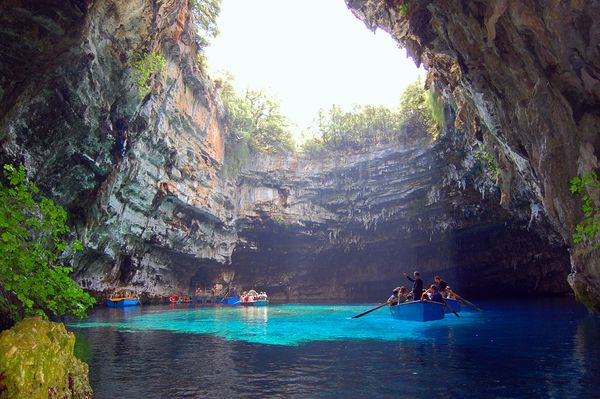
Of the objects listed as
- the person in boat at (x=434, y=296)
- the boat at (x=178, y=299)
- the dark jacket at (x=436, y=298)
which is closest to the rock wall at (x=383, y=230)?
the boat at (x=178, y=299)

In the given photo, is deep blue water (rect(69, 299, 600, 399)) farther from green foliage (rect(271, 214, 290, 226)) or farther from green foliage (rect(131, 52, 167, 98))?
green foliage (rect(271, 214, 290, 226))

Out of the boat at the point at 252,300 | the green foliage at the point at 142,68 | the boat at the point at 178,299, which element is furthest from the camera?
the boat at the point at 178,299

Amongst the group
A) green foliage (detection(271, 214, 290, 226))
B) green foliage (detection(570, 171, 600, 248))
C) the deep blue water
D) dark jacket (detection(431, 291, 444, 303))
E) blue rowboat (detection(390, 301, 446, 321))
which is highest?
green foliage (detection(271, 214, 290, 226))

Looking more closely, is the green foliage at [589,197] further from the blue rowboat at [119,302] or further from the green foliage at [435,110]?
the blue rowboat at [119,302]

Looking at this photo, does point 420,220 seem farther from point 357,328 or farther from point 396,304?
point 357,328

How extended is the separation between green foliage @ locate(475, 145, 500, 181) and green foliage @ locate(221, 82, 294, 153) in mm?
16398

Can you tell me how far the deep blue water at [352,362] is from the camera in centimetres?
576

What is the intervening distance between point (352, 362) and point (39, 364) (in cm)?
532

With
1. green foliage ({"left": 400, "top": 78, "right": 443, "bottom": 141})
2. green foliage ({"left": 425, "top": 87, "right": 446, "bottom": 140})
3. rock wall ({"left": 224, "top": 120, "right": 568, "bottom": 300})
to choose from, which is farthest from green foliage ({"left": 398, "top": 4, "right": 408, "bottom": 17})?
green foliage ({"left": 400, "top": 78, "right": 443, "bottom": 141})

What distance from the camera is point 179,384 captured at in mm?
6262

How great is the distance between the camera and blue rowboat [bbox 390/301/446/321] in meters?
14.2

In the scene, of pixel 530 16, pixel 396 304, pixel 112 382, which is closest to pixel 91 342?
pixel 112 382

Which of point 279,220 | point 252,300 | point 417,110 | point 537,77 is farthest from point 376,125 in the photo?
point 537,77

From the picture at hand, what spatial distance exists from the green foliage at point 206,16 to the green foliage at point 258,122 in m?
7.26
